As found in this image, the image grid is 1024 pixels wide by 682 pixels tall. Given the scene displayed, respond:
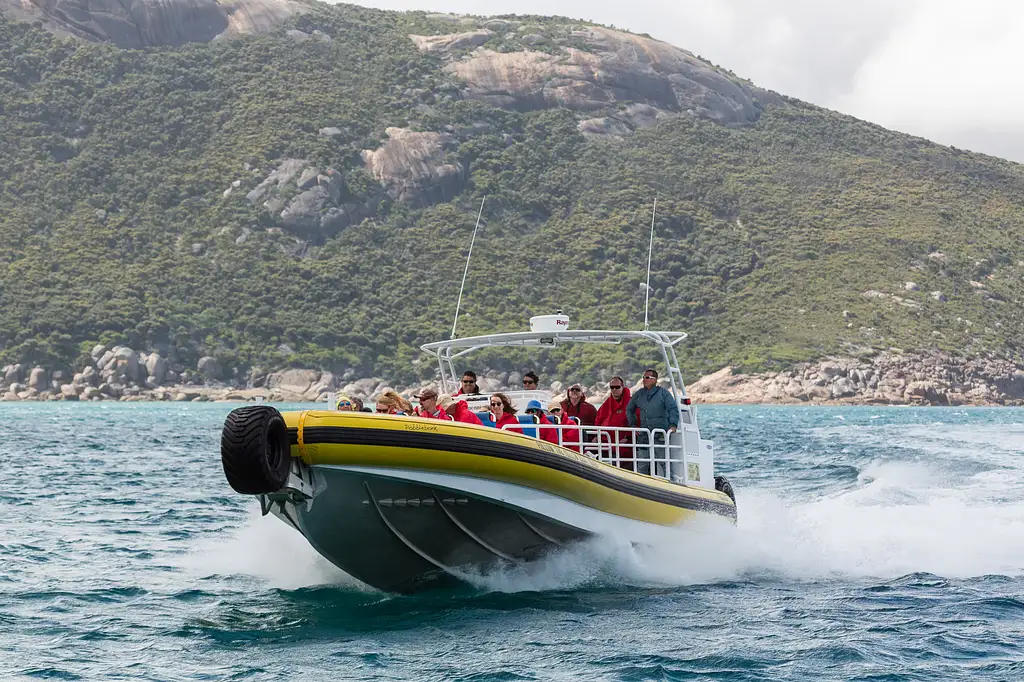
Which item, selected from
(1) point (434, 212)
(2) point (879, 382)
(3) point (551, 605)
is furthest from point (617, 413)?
(1) point (434, 212)

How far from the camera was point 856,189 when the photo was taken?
390 ft

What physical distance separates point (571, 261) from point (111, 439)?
63352 mm

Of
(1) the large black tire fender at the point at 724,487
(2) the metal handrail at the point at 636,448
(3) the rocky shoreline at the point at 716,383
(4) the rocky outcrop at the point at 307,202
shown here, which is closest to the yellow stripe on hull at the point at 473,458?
(2) the metal handrail at the point at 636,448

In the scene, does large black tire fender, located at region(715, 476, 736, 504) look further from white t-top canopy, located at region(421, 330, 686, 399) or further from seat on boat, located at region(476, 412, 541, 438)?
seat on boat, located at region(476, 412, 541, 438)

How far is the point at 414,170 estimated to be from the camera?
Answer: 386 feet

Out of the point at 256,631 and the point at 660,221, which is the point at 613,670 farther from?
the point at 660,221

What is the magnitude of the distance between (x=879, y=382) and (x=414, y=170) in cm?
4864

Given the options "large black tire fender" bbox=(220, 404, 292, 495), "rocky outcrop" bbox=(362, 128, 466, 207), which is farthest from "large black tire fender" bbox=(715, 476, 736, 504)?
"rocky outcrop" bbox=(362, 128, 466, 207)

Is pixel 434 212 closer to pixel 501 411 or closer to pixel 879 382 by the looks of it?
pixel 879 382

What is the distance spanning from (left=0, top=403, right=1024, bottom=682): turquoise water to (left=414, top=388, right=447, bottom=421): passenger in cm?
156

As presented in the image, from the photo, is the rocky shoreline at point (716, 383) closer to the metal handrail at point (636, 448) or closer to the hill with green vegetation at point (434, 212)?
the hill with green vegetation at point (434, 212)

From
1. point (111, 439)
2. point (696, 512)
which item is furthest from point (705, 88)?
point (696, 512)

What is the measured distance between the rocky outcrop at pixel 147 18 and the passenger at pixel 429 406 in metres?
134

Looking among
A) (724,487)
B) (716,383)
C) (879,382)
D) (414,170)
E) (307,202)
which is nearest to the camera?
(724,487)
